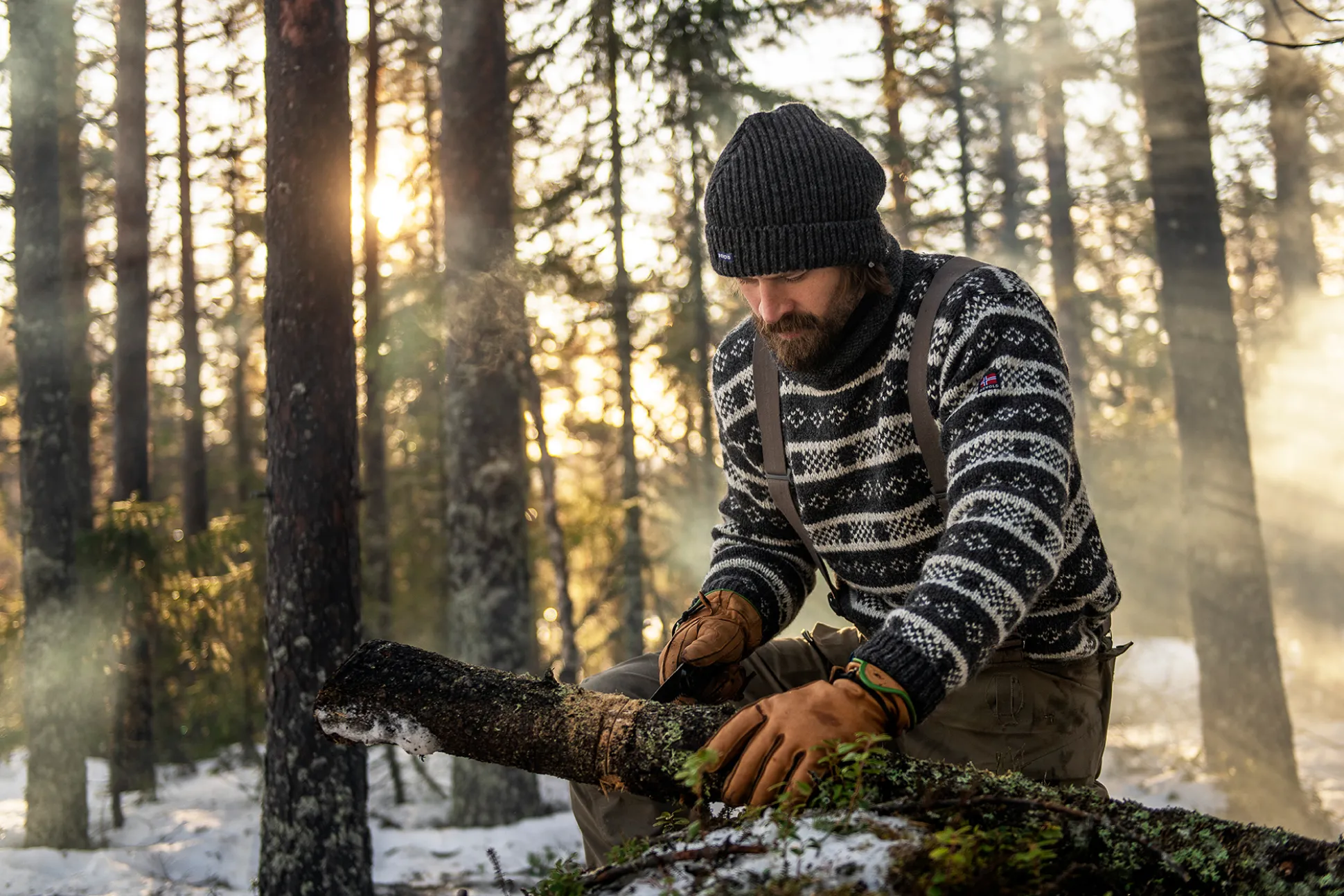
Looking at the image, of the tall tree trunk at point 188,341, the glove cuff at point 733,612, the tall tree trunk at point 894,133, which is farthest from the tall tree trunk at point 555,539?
the glove cuff at point 733,612

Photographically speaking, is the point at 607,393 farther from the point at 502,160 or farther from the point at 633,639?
the point at 502,160

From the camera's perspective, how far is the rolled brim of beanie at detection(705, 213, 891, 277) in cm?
306

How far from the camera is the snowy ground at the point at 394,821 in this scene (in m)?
6.98

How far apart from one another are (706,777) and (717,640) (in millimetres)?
840

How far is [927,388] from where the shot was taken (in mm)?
2957

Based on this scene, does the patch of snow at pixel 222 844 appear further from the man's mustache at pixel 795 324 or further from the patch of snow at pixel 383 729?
the man's mustache at pixel 795 324

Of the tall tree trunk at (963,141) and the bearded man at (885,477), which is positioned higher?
the tall tree trunk at (963,141)

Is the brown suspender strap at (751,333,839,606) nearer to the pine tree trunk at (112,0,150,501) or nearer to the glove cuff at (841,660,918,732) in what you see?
the glove cuff at (841,660,918,732)

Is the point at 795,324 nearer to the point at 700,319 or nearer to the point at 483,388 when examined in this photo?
the point at 483,388

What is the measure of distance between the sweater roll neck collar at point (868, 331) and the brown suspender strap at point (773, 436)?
0.26 metres

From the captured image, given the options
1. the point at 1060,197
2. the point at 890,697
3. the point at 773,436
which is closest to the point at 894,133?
the point at 1060,197

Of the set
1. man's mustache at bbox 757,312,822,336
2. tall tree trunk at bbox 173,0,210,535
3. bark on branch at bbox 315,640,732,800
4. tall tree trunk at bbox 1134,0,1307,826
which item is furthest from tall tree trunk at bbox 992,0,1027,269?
bark on branch at bbox 315,640,732,800

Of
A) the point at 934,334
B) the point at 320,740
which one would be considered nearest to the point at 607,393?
the point at 320,740

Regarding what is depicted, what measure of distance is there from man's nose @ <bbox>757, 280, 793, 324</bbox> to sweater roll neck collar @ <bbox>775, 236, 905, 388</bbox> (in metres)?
0.19
